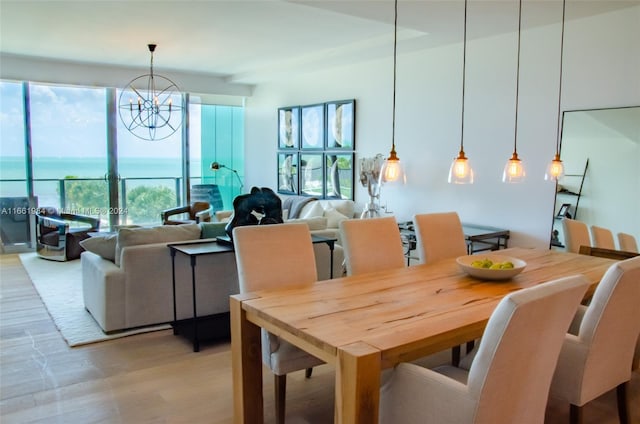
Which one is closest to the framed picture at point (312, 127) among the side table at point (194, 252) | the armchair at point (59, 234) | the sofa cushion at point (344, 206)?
the sofa cushion at point (344, 206)

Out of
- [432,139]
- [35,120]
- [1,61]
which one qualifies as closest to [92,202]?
[35,120]

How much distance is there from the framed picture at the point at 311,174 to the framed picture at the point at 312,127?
0.15 meters

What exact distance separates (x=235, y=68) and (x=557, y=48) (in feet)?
15.2

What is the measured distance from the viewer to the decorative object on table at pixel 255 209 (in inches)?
154

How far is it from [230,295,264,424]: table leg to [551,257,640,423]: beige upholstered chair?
138cm

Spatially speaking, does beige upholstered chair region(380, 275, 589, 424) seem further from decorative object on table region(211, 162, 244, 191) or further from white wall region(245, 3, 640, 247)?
decorative object on table region(211, 162, 244, 191)

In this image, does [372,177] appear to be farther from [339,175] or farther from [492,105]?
[492,105]

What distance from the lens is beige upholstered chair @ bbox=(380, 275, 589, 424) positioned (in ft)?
5.46

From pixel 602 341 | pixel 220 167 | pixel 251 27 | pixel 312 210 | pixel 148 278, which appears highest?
pixel 251 27

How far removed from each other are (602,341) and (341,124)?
192 inches

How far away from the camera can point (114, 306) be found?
3928 mm

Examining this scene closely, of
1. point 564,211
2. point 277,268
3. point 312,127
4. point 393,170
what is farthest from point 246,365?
point 312,127

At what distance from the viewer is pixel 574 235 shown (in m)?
3.82

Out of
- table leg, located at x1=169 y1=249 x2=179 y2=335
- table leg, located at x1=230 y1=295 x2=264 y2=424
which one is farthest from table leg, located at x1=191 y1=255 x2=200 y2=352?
table leg, located at x1=230 y1=295 x2=264 y2=424
